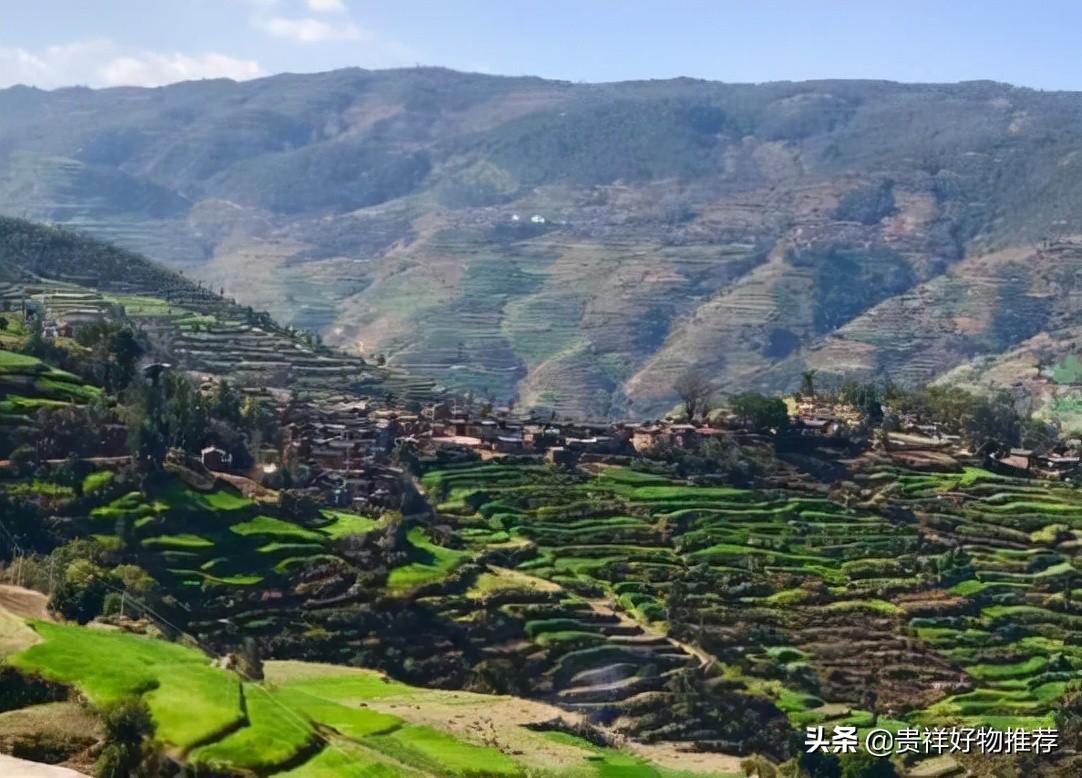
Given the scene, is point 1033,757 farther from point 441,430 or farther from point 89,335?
point 89,335

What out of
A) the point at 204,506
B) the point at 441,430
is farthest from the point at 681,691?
the point at 441,430

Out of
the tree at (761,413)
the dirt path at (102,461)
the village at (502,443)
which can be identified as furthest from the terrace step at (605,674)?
the tree at (761,413)

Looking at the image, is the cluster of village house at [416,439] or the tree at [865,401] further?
the tree at [865,401]

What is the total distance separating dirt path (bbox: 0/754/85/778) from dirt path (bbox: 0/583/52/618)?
8208mm

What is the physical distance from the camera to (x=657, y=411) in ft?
518

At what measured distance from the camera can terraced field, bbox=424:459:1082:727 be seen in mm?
47812

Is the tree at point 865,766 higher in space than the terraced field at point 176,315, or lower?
lower

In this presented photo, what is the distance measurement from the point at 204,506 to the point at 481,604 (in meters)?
8.60

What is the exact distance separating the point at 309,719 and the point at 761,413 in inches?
1583

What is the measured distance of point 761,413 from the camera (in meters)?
68.2

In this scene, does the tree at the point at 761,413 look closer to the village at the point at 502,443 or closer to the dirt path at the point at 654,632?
the village at the point at 502,443

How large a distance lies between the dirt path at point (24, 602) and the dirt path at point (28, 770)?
821 centimetres

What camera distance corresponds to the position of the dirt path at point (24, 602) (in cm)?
3322

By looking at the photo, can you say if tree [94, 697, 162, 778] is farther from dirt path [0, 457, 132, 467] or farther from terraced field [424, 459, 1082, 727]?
dirt path [0, 457, 132, 467]
